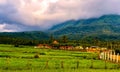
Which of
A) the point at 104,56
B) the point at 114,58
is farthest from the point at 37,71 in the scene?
the point at 104,56

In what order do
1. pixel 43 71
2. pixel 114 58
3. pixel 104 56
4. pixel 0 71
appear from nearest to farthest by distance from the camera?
1. pixel 0 71
2. pixel 43 71
3. pixel 114 58
4. pixel 104 56

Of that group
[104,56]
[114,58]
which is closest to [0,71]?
[114,58]

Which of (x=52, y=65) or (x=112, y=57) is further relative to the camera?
(x=112, y=57)

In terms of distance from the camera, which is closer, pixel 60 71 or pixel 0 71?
pixel 0 71

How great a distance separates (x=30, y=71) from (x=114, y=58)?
3564cm

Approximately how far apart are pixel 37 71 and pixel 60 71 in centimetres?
333

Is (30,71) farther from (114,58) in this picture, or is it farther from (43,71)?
(114,58)

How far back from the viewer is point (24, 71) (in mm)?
39906

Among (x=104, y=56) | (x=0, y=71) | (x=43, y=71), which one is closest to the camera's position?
(x=0, y=71)

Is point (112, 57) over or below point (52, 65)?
over

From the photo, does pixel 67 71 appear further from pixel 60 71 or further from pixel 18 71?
pixel 18 71

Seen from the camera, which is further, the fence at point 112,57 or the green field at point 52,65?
the fence at point 112,57

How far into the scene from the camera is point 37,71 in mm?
39500

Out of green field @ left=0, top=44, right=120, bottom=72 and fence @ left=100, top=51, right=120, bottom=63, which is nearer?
green field @ left=0, top=44, right=120, bottom=72
